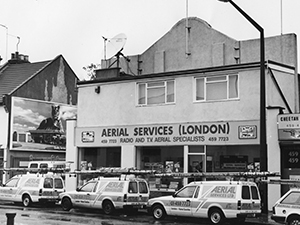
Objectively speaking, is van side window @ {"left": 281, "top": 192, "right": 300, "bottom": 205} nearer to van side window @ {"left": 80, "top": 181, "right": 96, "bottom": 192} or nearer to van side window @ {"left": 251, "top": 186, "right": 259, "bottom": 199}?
van side window @ {"left": 251, "top": 186, "right": 259, "bottom": 199}

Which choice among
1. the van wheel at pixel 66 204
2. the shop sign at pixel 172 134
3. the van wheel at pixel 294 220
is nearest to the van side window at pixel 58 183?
the van wheel at pixel 66 204

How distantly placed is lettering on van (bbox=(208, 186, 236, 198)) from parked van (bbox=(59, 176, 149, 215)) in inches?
164

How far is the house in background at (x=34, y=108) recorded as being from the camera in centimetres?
3881

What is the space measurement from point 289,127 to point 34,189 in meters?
12.2

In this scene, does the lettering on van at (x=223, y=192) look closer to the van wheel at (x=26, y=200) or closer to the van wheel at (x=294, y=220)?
the van wheel at (x=294, y=220)

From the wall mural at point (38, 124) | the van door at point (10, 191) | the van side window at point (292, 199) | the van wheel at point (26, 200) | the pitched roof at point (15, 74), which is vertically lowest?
the van wheel at point (26, 200)

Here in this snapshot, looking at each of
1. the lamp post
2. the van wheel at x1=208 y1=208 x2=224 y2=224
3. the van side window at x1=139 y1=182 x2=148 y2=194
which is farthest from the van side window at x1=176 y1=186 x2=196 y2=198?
the van side window at x1=139 y1=182 x2=148 y2=194

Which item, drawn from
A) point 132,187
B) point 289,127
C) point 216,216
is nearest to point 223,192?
point 216,216

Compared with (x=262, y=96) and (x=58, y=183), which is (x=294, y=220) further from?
(x=58, y=183)

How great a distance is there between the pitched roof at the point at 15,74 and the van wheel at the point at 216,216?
2422cm

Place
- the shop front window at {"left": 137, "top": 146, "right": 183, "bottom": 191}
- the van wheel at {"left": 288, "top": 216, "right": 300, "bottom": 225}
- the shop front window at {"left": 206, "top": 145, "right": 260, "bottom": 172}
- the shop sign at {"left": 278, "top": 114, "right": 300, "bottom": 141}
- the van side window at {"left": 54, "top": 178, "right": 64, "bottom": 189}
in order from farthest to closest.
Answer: the van side window at {"left": 54, "top": 178, "right": 64, "bottom": 189} → the shop front window at {"left": 137, "top": 146, "right": 183, "bottom": 191} → the shop front window at {"left": 206, "top": 145, "right": 260, "bottom": 172} → the shop sign at {"left": 278, "top": 114, "right": 300, "bottom": 141} → the van wheel at {"left": 288, "top": 216, "right": 300, "bottom": 225}

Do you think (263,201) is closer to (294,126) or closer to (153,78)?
(294,126)

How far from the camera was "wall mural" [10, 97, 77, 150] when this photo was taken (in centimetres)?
3919

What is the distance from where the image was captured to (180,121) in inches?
1025
